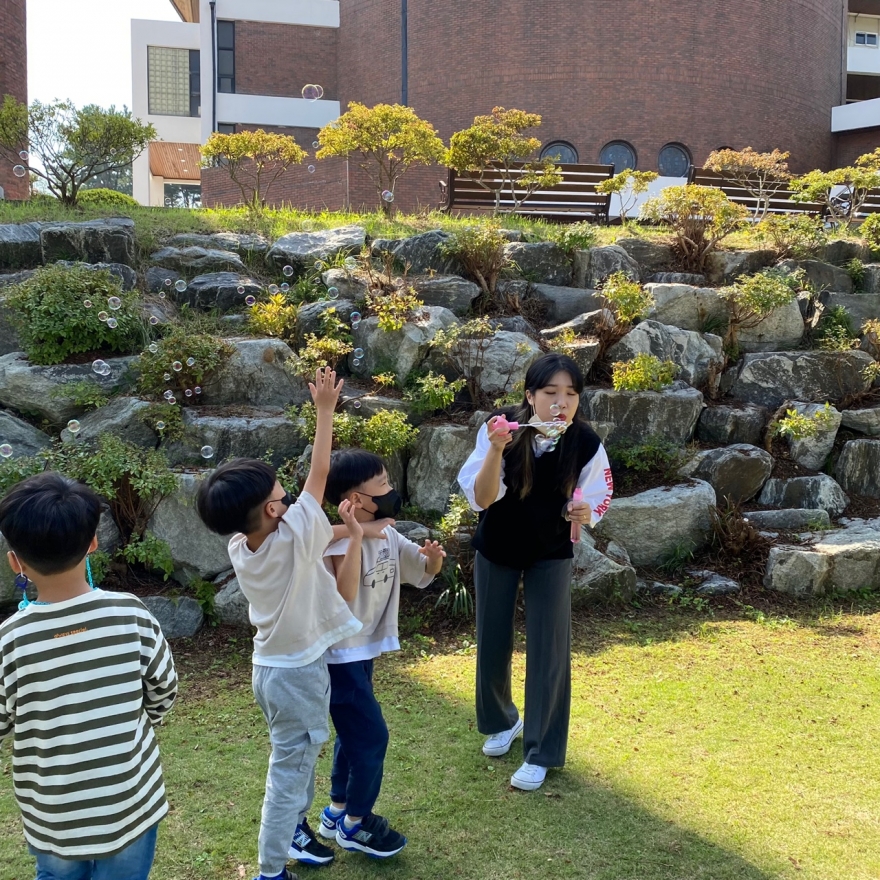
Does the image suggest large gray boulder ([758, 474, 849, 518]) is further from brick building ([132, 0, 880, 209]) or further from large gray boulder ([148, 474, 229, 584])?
brick building ([132, 0, 880, 209])

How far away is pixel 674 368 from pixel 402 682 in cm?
419

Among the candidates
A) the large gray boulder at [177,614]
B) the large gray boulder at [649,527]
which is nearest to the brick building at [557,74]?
the large gray boulder at [649,527]

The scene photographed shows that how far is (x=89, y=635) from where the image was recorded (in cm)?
201

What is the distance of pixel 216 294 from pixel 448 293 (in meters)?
2.30

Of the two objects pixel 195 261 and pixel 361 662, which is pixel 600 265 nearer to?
pixel 195 261

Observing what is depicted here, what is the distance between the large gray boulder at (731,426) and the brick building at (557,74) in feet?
44.8

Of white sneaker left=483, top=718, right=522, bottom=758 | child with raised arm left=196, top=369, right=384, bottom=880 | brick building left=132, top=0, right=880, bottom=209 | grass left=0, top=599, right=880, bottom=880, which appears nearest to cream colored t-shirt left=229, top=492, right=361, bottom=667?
child with raised arm left=196, top=369, right=384, bottom=880

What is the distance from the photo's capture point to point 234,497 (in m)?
2.37

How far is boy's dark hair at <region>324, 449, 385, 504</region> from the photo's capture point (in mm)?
2748

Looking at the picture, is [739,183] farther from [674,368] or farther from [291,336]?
[291,336]

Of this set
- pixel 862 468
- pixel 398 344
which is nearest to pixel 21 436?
pixel 398 344

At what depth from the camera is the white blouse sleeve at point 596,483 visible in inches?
130

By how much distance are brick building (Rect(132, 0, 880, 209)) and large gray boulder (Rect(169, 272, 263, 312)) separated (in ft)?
38.6

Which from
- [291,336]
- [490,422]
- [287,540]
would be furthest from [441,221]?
[287,540]
